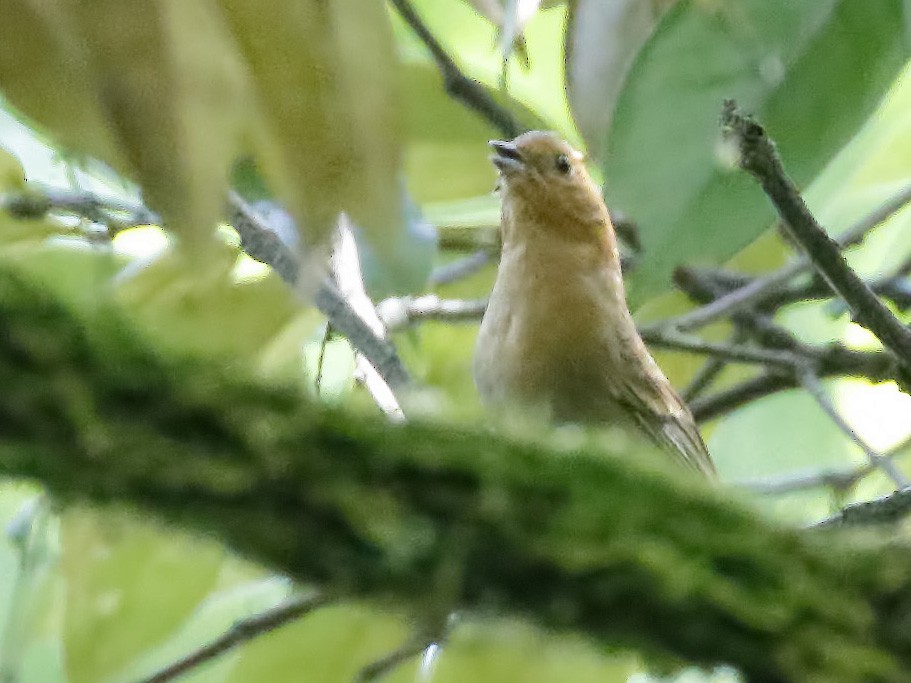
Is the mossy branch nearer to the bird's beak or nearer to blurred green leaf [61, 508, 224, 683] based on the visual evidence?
blurred green leaf [61, 508, 224, 683]

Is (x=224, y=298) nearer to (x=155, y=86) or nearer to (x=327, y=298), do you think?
(x=327, y=298)

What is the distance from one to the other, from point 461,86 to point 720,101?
329mm

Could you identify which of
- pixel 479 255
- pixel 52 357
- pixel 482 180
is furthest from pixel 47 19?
pixel 479 255

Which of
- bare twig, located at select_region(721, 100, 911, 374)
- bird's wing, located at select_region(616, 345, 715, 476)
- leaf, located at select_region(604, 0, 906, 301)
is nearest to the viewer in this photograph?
bare twig, located at select_region(721, 100, 911, 374)

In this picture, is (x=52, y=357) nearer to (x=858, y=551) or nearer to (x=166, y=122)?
(x=166, y=122)

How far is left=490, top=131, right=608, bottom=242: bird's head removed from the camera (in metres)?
1.49

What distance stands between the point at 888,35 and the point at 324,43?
64cm

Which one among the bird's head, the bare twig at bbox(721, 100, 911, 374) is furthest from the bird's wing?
the bare twig at bbox(721, 100, 911, 374)

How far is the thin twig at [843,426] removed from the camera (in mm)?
1092

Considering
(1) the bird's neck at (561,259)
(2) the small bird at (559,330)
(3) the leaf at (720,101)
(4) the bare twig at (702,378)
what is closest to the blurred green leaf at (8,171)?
(3) the leaf at (720,101)

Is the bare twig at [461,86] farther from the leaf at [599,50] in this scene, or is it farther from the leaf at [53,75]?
the leaf at [53,75]

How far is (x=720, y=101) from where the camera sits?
90 centimetres

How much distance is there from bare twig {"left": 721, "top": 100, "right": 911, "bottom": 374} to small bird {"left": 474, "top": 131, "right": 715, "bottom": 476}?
329mm

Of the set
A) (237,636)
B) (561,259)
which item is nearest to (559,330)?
(561,259)
